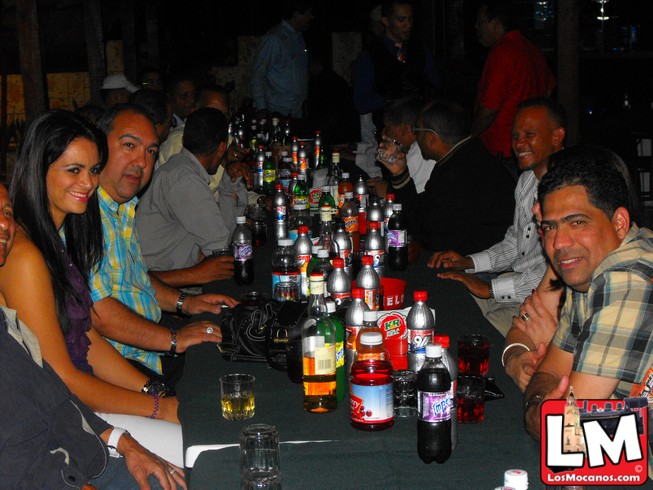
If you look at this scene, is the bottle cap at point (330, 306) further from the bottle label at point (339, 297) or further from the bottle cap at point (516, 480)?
the bottle cap at point (516, 480)

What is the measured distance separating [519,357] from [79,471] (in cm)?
122

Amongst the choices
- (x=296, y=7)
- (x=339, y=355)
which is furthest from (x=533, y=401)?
(x=296, y=7)

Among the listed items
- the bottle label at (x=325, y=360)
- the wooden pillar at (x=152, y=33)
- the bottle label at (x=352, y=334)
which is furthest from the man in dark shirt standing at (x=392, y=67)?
the wooden pillar at (x=152, y=33)

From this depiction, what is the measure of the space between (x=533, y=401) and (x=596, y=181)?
55 centimetres

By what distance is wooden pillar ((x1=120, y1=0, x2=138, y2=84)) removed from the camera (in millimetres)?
11891

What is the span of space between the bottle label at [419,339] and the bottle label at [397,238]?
4.92 ft

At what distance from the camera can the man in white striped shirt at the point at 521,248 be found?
149 inches

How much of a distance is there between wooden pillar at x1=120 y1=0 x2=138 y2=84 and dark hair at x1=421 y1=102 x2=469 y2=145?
313 inches

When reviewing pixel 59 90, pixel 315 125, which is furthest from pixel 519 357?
pixel 59 90

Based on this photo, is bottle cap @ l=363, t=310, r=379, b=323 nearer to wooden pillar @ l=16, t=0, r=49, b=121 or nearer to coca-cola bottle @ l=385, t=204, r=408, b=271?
coca-cola bottle @ l=385, t=204, r=408, b=271

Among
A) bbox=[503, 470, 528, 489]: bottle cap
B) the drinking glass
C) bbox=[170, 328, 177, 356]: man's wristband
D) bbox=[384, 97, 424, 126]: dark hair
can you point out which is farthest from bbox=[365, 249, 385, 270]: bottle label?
bbox=[384, 97, 424, 126]: dark hair

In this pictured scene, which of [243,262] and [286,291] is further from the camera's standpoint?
[243,262]

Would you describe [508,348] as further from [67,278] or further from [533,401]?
[67,278]

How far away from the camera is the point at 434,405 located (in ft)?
5.89
